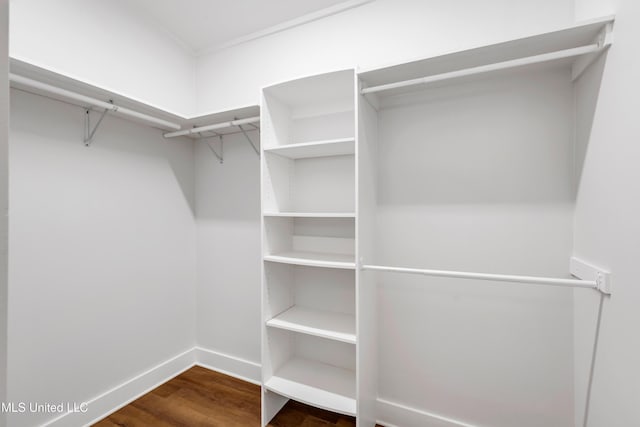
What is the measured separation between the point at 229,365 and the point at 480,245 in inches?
83.6

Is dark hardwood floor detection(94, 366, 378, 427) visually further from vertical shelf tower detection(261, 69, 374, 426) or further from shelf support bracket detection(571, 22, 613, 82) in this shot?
shelf support bracket detection(571, 22, 613, 82)

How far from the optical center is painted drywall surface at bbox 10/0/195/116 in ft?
4.86

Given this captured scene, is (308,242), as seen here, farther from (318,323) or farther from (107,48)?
(107,48)

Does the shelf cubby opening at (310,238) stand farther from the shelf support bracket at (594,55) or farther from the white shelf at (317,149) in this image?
the shelf support bracket at (594,55)

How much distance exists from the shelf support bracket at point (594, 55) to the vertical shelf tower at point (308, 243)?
1.06 metres

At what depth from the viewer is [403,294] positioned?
1.72 m

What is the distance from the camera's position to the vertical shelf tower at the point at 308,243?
65.5 inches

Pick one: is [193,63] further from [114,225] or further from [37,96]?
[114,225]

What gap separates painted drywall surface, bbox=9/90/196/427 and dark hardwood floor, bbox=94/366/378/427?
8.7 inches

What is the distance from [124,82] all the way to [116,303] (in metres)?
1.55

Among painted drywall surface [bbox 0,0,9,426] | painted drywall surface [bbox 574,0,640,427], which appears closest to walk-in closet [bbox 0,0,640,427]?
painted drywall surface [bbox 574,0,640,427]

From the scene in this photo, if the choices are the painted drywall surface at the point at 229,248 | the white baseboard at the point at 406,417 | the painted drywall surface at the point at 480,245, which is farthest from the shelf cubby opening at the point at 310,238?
the white baseboard at the point at 406,417

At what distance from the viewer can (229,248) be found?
7.55 ft

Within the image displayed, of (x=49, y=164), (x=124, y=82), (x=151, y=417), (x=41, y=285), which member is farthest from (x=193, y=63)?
(x=151, y=417)
